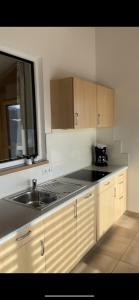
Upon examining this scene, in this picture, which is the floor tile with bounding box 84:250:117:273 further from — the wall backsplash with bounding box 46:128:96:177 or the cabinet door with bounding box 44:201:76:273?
the wall backsplash with bounding box 46:128:96:177

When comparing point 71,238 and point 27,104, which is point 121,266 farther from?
point 27,104

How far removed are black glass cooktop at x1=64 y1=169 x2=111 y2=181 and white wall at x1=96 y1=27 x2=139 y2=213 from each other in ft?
2.38

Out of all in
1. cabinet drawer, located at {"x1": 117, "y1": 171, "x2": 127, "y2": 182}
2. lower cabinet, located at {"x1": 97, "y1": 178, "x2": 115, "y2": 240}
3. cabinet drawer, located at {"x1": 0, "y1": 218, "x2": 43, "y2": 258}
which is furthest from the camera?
cabinet drawer, located at {"x1": 117, "y1": 171, "x2": 127, "y2": 182}

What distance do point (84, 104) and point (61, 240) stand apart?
1.56m

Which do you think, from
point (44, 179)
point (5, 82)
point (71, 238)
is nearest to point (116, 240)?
point (71, 238)

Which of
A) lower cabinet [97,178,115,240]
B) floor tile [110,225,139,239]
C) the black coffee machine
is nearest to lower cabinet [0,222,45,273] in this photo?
lower cabinet [97,178,115,240]

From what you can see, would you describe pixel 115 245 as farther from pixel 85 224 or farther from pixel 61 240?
pixel 61 240

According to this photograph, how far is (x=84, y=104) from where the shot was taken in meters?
2.58

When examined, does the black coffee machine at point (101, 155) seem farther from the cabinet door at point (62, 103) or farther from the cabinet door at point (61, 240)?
the cabinet door at point (61, 240)

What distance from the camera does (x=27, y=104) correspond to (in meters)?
2.42

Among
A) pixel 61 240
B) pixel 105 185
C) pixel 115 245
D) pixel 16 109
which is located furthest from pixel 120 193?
pixel 16 109

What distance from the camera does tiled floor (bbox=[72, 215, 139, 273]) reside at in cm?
215

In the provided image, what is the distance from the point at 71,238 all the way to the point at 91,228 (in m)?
0.43

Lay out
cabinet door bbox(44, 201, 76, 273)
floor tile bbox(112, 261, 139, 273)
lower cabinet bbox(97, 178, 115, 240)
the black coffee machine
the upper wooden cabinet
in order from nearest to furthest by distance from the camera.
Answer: cabinet door bbox(44, 201, 76, 273)
floor tile bbox(112, 261, 139, 273)
the upper wooden cabinet
lower cabinet bbox(97, 178, 115, 240)
the black coffee machine
